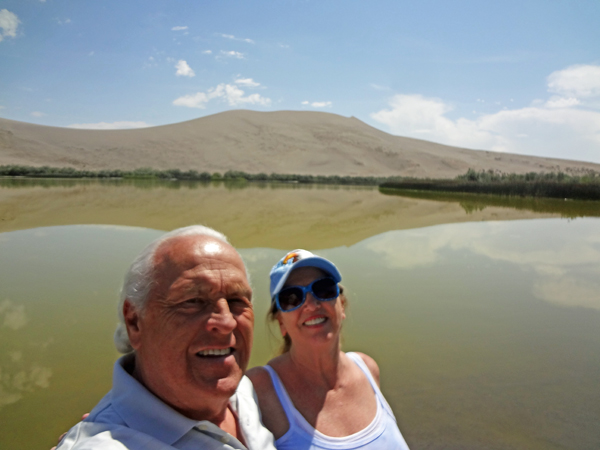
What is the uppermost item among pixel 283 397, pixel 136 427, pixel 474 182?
pixel 474 182

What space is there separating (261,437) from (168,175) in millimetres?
51436

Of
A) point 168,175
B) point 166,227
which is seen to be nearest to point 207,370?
point 166,227

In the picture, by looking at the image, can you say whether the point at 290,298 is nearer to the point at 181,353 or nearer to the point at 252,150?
the point at 181,353

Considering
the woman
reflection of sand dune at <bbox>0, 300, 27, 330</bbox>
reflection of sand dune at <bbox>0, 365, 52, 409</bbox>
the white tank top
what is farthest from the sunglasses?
reflection of sand dune at <bbox>0, 300, 27, 330</bbox>

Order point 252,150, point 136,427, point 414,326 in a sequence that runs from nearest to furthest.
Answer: point 136,427
point 414,326
point 252,150

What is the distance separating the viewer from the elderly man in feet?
3.95

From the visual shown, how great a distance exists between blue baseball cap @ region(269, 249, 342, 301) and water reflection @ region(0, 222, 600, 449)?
163 centimetres

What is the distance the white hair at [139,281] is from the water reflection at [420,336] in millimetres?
→ 1676

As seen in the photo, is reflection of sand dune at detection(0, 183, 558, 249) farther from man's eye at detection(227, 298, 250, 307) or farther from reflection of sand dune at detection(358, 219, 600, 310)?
man's eye at detection(227, 298, 250, 307)

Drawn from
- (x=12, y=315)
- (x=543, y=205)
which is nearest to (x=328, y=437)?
(x=12, y=315)

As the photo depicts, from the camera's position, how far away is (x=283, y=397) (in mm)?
1688

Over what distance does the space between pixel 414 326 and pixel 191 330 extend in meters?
3.77

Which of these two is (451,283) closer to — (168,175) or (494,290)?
(494,290)

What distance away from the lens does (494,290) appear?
607 centimetres
